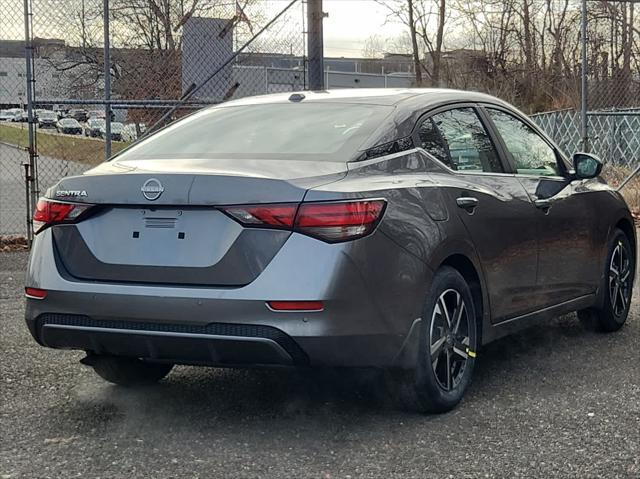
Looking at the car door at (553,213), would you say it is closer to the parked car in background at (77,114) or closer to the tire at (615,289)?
the tire at (615,289)

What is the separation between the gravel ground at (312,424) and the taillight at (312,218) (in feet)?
3.00

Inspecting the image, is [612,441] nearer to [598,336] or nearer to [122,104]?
[598,336]

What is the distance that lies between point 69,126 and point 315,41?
2.98 m

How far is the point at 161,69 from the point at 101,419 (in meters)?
7.08

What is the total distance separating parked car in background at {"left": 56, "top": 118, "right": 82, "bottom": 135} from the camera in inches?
411

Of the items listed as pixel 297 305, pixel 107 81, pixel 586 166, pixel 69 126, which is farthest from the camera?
pixel 69 126

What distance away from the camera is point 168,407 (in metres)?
4.50

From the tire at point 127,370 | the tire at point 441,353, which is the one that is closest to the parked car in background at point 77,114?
the tire at point 127,370

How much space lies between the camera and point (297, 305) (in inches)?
146

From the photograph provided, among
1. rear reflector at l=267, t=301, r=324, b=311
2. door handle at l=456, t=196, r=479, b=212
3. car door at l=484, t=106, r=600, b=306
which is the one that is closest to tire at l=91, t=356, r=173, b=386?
rear reflector at l=267, t=301, r=324, b=311

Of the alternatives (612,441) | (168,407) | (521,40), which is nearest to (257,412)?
(168,407)

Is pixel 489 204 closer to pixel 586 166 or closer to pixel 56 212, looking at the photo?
pixel 586 166

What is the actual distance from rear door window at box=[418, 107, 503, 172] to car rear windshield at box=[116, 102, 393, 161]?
272 mm

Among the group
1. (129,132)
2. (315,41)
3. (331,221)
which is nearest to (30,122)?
(129,132)
